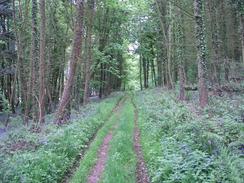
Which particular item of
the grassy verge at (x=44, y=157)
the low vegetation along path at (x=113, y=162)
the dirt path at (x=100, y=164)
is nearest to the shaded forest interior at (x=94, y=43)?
the grassy verge at (x=44, y=157)

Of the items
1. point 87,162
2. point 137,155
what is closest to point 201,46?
point 137,155

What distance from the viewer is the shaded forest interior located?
17375 mm

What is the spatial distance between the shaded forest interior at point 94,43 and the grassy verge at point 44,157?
3622mm

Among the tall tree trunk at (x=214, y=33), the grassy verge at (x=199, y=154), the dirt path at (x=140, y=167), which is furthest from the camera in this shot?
the tall tree trunk at (x=214, y=33)

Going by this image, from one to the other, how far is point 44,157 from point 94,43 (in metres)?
22.9

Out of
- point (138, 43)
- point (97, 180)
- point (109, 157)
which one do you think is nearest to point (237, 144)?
point (97, 180)

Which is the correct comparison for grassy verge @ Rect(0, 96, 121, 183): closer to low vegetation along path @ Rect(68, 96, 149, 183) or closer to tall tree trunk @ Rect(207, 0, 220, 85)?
low vegetation along path @ Rect(68, 96, 149, 183)

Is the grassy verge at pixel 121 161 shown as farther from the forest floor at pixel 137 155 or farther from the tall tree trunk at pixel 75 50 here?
the tall tree trunk at pixel 75 50

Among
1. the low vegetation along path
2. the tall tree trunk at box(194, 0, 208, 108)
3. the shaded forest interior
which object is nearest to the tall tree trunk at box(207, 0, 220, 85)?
the shaded forest interior

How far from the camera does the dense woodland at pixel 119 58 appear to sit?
10.0m

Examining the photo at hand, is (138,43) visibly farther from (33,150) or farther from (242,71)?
(33,150)

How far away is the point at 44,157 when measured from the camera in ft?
32.4

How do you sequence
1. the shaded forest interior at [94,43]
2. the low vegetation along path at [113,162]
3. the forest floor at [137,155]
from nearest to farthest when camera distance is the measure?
the forest floor at [137,155]
the low vegetation along path at [113,162]
the shaded forest interior at [94,43]

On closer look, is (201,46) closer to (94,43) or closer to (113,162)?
(113,162)
